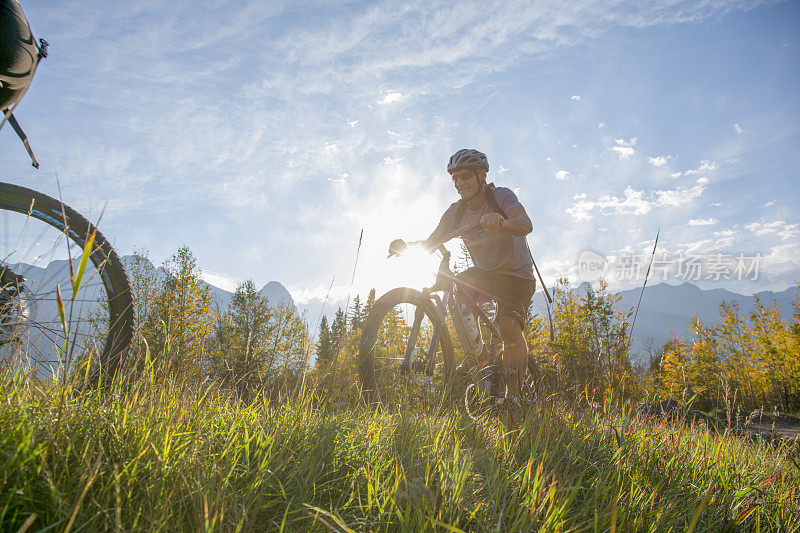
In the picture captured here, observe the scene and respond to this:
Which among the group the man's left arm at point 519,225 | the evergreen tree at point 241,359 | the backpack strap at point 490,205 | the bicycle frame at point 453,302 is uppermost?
the backpack strap at point 490,205

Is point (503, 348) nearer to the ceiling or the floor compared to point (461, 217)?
nearer to the floor

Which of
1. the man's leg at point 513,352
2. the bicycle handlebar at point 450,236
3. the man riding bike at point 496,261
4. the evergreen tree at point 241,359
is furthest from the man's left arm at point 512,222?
the evergreen tree at point 241,359

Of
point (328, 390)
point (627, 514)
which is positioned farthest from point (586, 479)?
point (328, 390)

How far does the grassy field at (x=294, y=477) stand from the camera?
0.97 m

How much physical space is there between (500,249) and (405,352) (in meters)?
1.64

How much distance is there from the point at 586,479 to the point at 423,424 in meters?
0.87

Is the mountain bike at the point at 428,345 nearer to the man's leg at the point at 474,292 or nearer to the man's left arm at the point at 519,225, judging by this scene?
the man's leg at the point at 474,292

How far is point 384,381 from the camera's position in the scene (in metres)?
3.59

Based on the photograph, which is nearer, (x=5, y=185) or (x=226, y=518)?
(x=226, y=518)

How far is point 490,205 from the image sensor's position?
423 cm

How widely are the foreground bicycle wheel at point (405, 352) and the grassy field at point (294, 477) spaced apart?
111 centimetres

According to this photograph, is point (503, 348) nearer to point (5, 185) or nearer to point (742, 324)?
point (5, 185)

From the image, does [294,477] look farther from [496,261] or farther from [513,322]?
[496,261]

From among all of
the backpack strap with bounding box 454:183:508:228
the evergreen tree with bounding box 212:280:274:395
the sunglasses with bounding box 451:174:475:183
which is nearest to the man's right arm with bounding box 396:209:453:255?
the backpack strap with bounding box 454:183:508:228
